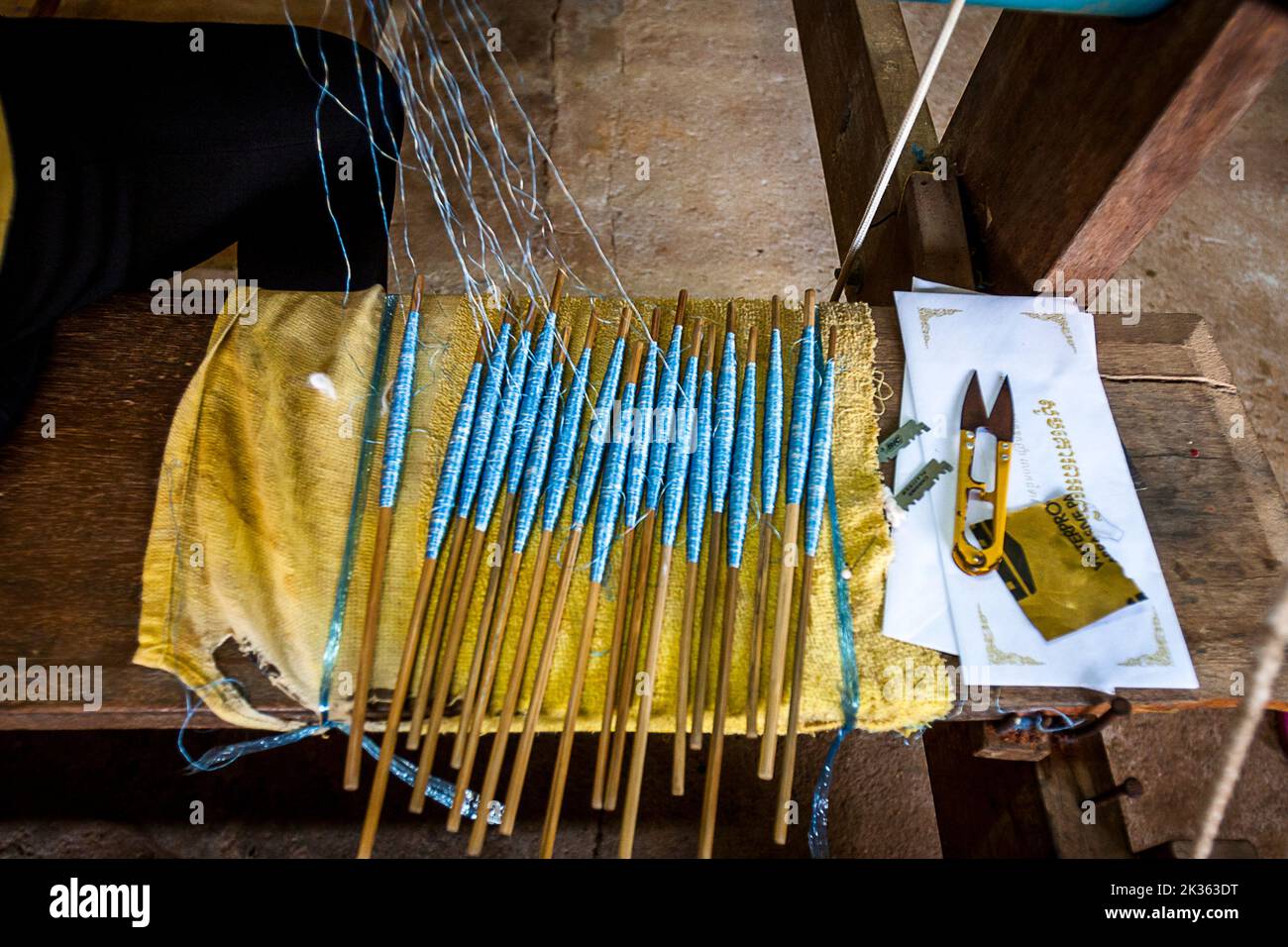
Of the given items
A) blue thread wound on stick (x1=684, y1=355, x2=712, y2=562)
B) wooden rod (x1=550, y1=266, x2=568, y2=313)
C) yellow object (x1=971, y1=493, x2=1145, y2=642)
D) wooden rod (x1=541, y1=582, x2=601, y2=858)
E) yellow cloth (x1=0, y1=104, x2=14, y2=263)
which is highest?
yellow cloth (x1=0, y1=104, x2=14, y2=263)

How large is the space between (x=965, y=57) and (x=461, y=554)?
3070mm

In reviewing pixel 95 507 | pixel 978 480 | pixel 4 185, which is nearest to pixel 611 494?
pixel 978 480

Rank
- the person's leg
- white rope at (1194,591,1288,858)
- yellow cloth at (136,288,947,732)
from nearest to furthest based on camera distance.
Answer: white rope at (1194,591,1288,858), yellow cloth at (136,288,947,732), the person's leg

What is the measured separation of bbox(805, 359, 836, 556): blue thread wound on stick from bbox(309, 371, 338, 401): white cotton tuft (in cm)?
68

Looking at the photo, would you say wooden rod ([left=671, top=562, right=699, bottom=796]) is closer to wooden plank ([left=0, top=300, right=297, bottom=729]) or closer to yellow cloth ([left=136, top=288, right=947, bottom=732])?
yellow cloth ([left=136, top=288, right=947, bottom=732])

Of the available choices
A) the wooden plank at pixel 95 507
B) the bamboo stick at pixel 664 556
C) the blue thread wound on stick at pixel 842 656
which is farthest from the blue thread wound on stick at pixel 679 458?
the wooden plank at pixel 95 507

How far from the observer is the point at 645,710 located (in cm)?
90

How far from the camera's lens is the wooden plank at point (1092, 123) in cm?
92

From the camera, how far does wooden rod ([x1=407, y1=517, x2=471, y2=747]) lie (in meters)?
0.89

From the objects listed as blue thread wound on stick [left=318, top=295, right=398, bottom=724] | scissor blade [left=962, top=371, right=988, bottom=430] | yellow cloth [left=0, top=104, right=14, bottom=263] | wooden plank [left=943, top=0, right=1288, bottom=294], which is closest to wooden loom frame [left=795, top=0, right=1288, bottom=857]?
wooden plank [left=943, top=0, right=1288, bottom=294]

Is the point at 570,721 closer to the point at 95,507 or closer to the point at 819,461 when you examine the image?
the point at 819,461

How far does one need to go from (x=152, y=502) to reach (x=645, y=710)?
697 mm

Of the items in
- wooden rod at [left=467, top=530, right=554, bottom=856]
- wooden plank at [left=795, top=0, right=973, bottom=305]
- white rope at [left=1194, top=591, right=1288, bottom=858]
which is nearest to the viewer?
white rope at [left=1194, top=591, right=1288, bottom=858]

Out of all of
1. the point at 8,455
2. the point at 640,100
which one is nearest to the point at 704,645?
the point at 8,455
